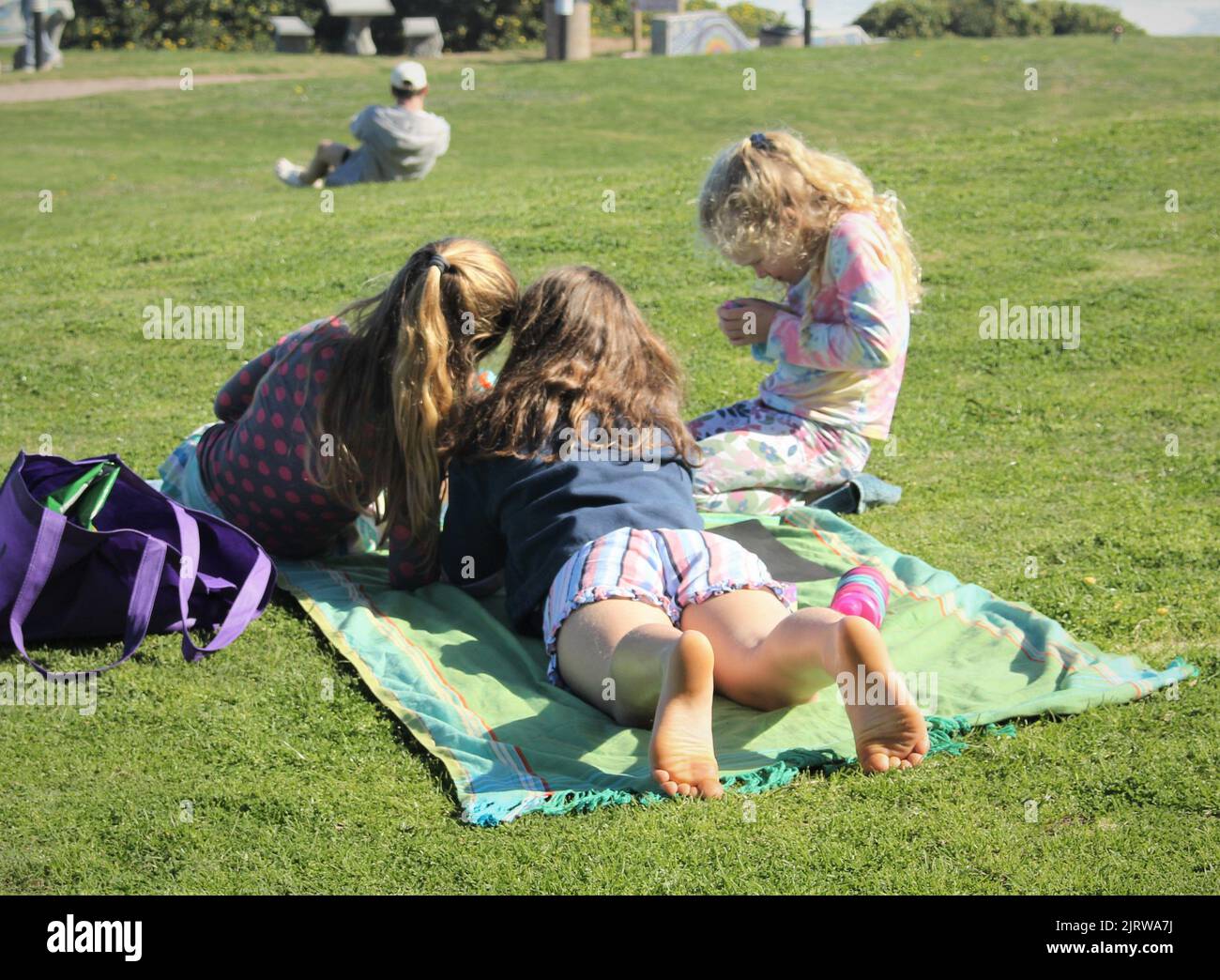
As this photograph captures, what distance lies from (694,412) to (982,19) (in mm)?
29922

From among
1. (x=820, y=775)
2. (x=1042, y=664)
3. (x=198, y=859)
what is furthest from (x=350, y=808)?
(x=1042, y=664)

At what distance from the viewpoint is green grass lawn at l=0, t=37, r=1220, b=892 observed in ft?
10.00

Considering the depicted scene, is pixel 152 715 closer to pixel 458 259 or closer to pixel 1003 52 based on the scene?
pixel 458 259

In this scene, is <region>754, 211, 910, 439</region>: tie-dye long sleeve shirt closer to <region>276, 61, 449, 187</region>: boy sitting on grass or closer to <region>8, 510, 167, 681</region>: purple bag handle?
<region>8, 510, 167, 681</region>: purple bag handle

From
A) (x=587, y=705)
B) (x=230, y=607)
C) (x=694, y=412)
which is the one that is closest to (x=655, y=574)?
(x=587, y=705)

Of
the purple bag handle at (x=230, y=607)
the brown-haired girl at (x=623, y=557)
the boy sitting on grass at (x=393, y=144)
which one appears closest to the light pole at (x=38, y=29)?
the boy sitting on grass at (x=393, y=144)

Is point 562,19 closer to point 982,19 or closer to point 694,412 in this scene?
point 982,19

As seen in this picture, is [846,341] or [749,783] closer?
[749,783]

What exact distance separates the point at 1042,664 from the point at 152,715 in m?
2.54

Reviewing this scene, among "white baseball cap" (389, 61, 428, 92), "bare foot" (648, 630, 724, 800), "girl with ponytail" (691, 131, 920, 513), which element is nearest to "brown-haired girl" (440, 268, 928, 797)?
"bare foot" (648, 630, 724, 800)

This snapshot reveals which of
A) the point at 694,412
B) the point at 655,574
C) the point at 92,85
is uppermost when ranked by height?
the point at 92,85

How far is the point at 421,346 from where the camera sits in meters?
4.08

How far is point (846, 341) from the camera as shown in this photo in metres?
5.11

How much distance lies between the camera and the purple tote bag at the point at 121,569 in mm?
3934
